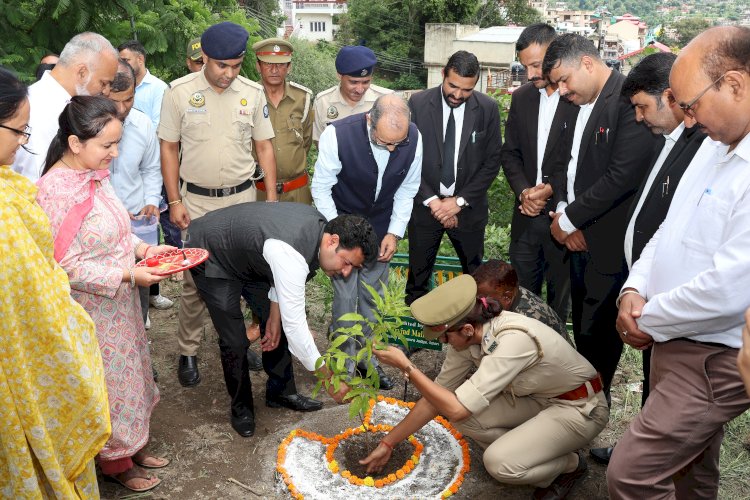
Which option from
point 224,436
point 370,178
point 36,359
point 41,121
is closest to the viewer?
point 36,359

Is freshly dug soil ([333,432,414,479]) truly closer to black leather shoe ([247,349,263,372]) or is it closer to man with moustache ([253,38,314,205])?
black leather shoe ([247,349,263,372])

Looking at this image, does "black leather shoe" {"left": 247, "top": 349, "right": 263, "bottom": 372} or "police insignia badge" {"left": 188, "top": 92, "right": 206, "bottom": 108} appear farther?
"black leather shoe" {"left": 247, "top": 349, "right": 263, "bottom": 372}

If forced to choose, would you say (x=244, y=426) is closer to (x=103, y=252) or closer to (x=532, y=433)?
(x=103, y=252)

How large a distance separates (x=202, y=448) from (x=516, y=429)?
1.91 m

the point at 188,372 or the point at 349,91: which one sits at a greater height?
the point at 349,91

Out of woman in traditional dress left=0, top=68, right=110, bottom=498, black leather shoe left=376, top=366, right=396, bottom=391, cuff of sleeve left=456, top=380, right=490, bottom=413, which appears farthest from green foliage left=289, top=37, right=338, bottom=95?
woman in traditional dress left=0, top=68, right=110, bottom=498

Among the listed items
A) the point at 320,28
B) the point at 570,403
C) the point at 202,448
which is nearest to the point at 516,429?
the point at 570,403

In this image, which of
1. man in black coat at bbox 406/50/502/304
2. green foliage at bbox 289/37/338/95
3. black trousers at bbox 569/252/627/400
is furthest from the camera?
green foliage at bbox 289/37/338/95

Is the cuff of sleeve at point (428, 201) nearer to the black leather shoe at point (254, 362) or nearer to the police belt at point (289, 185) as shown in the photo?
the police belt at point (289, 185)

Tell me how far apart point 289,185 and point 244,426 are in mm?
2130

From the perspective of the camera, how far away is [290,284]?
12.0 feet

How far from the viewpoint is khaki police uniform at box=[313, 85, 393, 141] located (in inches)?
225

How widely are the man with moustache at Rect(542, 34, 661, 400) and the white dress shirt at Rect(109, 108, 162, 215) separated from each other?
2692 mm

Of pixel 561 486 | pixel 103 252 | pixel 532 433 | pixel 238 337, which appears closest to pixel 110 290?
pixel 103 252
